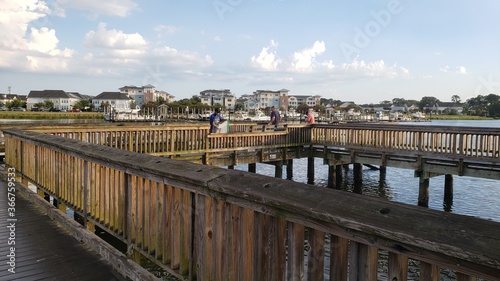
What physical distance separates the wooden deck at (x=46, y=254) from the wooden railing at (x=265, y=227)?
429mm

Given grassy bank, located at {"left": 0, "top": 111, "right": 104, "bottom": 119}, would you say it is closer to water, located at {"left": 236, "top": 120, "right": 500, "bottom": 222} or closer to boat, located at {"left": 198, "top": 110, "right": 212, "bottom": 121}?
boat, located at {"left": 198, "top": 110, "right": 212, "bottom": 121}

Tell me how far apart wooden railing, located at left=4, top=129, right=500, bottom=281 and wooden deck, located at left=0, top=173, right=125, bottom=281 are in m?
0.43

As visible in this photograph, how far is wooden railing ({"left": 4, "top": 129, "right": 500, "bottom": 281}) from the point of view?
66.3 inches

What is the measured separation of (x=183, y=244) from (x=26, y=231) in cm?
357

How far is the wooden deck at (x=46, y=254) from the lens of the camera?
426cm

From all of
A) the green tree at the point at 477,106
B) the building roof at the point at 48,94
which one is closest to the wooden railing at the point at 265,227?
the green tree at the point at 477,106

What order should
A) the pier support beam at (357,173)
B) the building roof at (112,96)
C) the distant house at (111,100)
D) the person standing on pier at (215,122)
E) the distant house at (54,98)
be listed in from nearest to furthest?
the person standing on pier at (215,122), the pier support beam at (357,173), the distant house at (111,100), the building roof at (112,96), the distant house at (54,98)

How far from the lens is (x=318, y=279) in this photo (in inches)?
89.9

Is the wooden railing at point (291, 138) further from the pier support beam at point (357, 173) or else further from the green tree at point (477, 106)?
the green tree at point (477, 106)

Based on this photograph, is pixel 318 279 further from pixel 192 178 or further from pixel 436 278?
pixel 192 178

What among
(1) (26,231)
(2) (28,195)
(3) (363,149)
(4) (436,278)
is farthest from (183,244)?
(3) (363,149)

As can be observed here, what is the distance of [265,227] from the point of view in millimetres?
2562

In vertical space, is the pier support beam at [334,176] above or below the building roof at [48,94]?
below

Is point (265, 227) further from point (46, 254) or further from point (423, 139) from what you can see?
point (423, 139)
